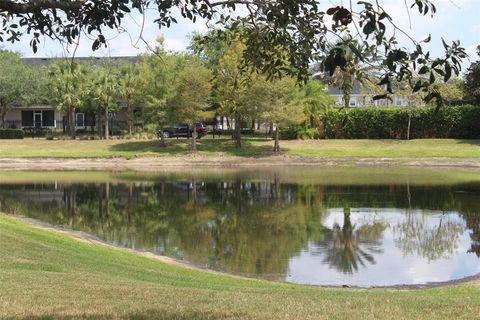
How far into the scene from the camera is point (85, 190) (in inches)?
1468

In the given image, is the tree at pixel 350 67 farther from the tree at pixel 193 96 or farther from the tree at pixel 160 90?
the tree at pixel 160 90

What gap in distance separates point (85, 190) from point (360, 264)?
73.6ft

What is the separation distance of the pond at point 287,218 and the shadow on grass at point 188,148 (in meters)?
11.3

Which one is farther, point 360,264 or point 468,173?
point 468,173

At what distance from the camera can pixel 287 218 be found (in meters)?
26.7

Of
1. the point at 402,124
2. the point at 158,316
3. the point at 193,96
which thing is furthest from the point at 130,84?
the point at 158,316

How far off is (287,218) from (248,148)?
32.3 m

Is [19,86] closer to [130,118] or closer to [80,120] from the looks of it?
[80,120]

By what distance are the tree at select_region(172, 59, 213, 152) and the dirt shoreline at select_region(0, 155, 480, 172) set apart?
3.94m

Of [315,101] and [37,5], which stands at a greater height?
[37,5]

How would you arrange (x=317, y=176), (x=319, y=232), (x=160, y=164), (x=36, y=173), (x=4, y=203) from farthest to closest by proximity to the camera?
(x=160, y=164) < (x=36, y=173) < (x=317, y=176) < (x=4, y=203) < (x=319, y=232)

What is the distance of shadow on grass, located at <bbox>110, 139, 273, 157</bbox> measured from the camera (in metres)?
57.0

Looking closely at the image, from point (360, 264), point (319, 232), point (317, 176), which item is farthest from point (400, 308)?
point (317, 176)

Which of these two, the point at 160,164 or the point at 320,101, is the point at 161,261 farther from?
the point at 320,101
